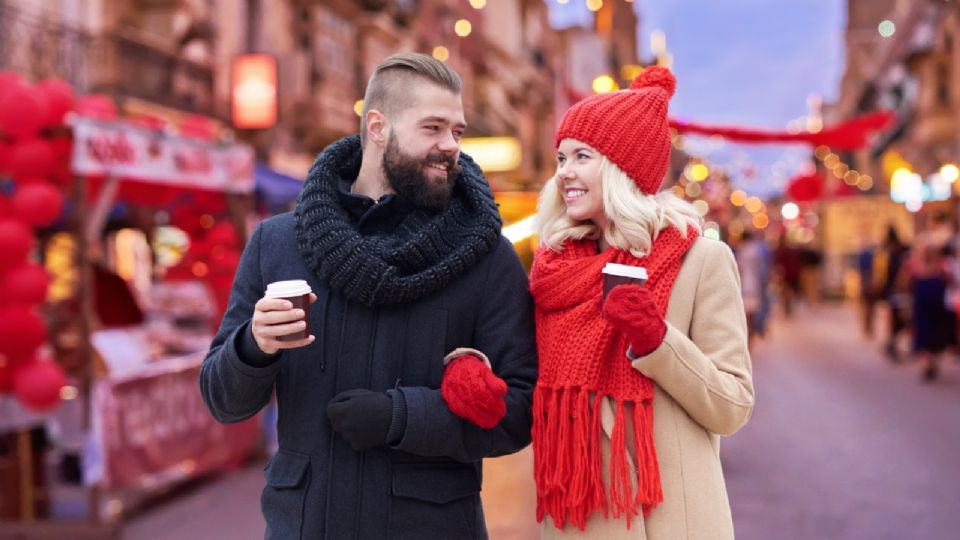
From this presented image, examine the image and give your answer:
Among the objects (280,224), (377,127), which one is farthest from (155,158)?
(377,127)

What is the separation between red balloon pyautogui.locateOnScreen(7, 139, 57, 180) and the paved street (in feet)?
7.88

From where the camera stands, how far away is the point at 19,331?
18.4ft

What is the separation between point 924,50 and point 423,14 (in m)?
16.4

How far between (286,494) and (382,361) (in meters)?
0.42

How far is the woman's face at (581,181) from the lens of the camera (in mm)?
2514

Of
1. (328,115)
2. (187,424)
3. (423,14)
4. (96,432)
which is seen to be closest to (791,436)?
(187,424)

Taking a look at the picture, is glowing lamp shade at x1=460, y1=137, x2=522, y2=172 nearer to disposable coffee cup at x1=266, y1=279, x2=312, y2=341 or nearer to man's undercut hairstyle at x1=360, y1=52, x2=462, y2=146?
man's undercut hairstyle at x1=360, y1=52, x2=462, y2=146

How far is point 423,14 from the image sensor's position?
1065 inches

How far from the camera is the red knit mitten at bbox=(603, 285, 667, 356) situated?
2.17 meters

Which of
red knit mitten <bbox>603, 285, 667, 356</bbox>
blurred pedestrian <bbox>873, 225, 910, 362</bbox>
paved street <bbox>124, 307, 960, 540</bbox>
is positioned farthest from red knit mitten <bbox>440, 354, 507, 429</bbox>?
blurred pedestrian <bbox>873, 225, 910, 362</bbox>

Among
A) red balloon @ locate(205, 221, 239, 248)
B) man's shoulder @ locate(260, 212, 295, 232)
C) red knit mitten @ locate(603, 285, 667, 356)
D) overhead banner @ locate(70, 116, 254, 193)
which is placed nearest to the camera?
red knit mitten @ locate(603, 285, 667, 356)

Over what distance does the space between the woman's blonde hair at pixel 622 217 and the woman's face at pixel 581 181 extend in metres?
0.02

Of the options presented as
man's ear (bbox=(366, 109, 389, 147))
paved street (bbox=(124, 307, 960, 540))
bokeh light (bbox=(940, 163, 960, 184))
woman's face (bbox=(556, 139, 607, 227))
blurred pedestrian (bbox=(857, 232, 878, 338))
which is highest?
bokeh light (bbox=(940, 163, 960, 184))

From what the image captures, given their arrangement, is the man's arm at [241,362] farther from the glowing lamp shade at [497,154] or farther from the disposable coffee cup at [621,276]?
the glowing lamp shade at [497,154]
